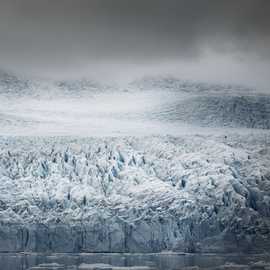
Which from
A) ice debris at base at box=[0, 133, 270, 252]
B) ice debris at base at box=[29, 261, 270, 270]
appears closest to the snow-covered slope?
ice debris at base at box=[0, 133, 270, 252]

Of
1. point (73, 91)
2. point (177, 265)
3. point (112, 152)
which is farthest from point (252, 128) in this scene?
point (177, 265)

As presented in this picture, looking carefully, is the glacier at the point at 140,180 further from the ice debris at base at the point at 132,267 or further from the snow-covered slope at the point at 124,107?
the ice debris at base at the point at 132,267

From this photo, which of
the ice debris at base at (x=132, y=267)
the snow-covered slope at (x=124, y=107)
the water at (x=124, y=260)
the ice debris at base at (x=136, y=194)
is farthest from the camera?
the snow-covered slope at (x=124, y=107)

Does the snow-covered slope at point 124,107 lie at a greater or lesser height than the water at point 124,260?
greater

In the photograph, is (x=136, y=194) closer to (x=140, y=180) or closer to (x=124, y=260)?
(x=140, y=180)

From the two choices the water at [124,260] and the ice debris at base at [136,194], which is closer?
the water at [124,260]

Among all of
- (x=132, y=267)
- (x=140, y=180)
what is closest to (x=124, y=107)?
(x=140, y=180)

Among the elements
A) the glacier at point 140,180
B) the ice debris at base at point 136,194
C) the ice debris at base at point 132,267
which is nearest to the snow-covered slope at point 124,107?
the glacier at point 140,180
